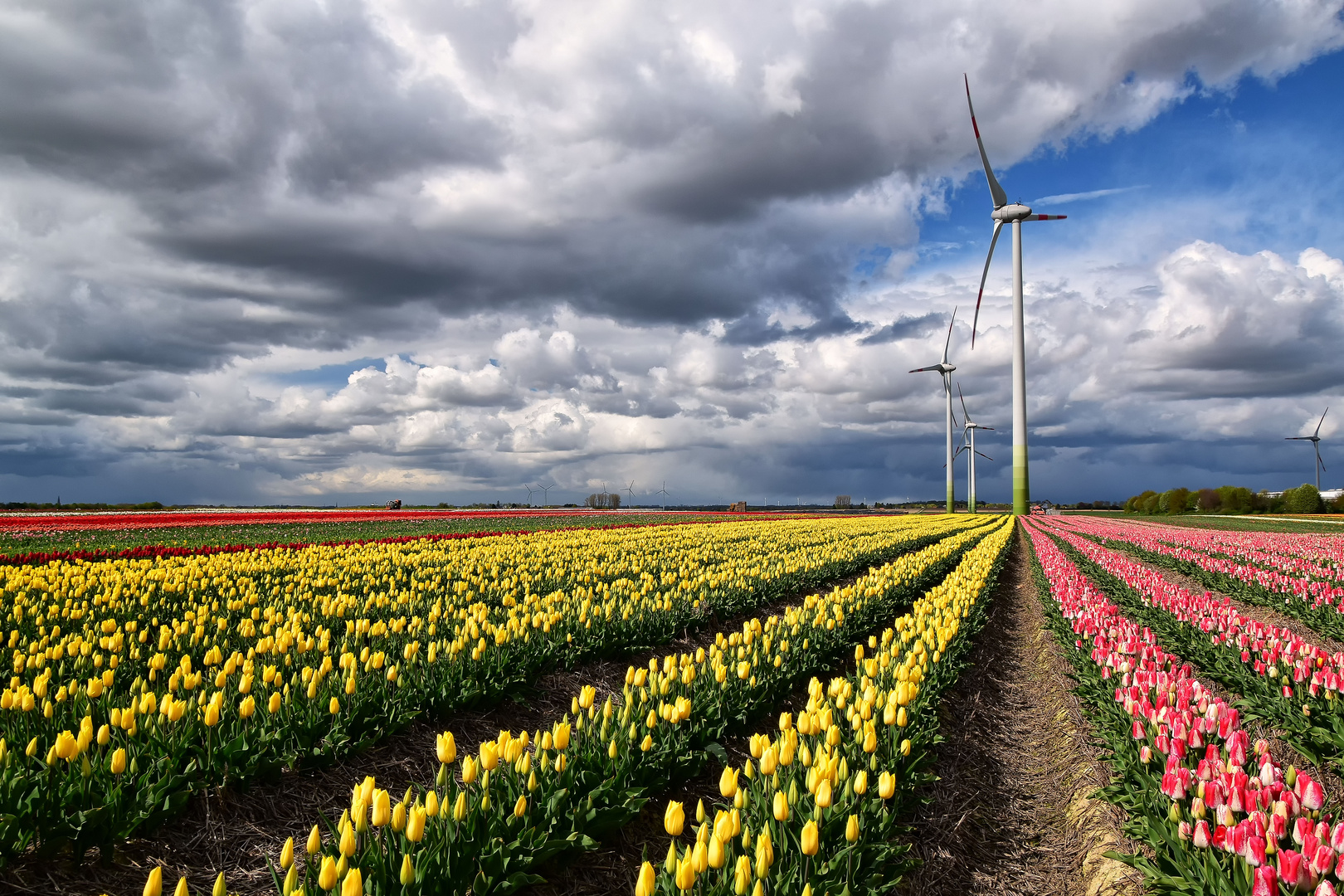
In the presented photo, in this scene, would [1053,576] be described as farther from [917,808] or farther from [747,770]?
[747,770]

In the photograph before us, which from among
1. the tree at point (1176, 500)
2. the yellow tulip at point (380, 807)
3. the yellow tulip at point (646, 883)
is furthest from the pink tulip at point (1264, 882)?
the tree at point (1176, 500)

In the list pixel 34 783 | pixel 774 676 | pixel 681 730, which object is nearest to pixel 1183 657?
pixel 774 676

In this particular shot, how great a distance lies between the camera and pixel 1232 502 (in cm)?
10294

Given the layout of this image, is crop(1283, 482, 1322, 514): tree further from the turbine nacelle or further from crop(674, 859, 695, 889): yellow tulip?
crop(674, 859, 695, 889): yellow tulip

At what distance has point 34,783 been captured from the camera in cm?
426

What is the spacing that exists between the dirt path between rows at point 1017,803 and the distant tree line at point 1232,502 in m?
113

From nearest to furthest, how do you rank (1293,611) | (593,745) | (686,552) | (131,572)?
1. (593,745)
2. (131,572)
3. (1293,611)
4. (686,552)

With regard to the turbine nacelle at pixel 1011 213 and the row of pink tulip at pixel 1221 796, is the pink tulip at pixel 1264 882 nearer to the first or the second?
the row of pink tulip at pixel 1221 796

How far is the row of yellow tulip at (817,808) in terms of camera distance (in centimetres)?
315

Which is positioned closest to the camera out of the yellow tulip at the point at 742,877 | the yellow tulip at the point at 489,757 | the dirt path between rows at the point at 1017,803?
the yellow tulip at the point at 742,877

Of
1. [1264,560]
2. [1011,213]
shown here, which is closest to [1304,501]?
[1011,213]

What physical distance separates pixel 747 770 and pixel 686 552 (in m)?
15.0

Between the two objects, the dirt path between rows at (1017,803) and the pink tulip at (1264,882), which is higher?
the pink tulip at (1264,882)

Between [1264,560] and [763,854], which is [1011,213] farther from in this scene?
[763,854]
